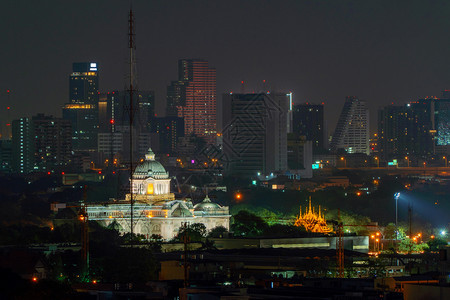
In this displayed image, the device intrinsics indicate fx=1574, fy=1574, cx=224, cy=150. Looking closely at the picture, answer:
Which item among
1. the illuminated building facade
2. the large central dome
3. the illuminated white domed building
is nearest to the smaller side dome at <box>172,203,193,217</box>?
the illuminated white domed building

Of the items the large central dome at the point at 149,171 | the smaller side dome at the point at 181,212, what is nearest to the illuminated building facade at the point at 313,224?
the smaller side dome at the point at 181,212

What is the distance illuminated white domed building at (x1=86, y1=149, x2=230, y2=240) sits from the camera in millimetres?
111375

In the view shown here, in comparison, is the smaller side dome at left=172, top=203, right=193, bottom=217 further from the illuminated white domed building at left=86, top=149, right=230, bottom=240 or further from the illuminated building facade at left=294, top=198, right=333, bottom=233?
the illuminated building facade at left=294, top=198, right=333, bottom=233

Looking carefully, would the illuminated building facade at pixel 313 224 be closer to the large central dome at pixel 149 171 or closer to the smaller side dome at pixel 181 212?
the smaller side dome at pixel 181 212

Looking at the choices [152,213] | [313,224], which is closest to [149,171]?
[152,213]

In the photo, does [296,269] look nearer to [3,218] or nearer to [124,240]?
[124,240]

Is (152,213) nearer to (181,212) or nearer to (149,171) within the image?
(181,212)

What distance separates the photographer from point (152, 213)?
371 ft

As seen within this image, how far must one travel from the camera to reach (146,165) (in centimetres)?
11850

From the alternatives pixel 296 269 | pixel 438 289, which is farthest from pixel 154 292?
pixel 296 269

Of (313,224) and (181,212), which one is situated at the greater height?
(181,212)

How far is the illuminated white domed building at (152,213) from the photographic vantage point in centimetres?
11138

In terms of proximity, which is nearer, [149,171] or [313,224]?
[313,224]

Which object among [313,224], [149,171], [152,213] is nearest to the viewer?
[313,224]
